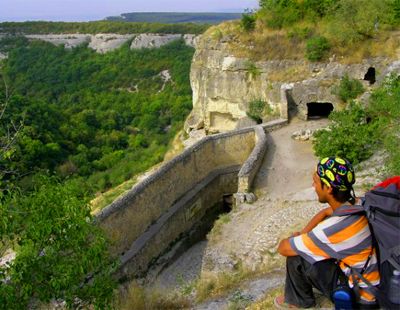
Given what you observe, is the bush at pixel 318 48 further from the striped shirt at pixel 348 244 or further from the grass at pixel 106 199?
the striped shirt at pixel 348 244

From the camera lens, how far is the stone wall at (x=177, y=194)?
9.98m

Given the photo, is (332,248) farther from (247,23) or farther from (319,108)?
(247,23)

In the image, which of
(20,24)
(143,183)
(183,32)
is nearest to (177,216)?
(143,183)

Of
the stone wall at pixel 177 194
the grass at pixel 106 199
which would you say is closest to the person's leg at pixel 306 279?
the stone wall at pixel 177 194

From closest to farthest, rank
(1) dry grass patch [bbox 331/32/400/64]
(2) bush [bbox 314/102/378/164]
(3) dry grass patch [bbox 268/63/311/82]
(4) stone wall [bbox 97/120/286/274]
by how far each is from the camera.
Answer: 1. (4) stone wall [bbox 97/120/286/274]
2. (2) bush [bbox 314/102/378/164]
3. (1) dry grass patch [bbox 331/32/400/64]
4. (3) dry grass patch [bbox 268/63/311/82]

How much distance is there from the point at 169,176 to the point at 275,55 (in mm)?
10657

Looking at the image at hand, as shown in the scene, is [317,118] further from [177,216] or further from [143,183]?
[143,183]

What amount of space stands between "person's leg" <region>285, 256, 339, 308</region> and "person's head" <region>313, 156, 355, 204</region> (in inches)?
23.4

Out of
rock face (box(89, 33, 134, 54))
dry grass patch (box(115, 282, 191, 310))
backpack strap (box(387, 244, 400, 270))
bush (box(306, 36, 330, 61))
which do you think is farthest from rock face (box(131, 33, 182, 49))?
backpack strap (box(387, 244, 400, 270))

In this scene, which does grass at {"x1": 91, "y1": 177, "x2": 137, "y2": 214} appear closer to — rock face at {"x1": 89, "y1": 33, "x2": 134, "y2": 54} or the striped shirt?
the striped shirt

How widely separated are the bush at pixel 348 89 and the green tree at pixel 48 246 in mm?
14640

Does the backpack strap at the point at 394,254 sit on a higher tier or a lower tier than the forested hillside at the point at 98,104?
higher

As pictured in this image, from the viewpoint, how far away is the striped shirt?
388 cm

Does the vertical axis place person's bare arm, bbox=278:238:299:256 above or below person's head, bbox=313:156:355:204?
below
